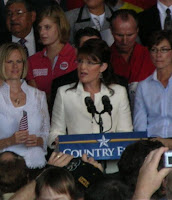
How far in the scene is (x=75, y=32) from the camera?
9.13 m

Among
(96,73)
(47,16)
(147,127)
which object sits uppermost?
(47,16)

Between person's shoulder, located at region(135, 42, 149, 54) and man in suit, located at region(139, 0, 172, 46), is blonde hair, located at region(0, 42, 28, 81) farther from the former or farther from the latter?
man in suit, located at region(139, 0, 172, 46)

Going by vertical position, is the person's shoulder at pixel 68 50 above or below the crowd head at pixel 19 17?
below

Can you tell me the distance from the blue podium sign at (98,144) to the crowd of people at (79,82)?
0.16m

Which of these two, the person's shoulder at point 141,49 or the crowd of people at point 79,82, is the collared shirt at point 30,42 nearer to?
the crowd of people at point 79,82

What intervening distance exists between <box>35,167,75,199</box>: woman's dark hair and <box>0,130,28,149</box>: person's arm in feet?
8.81

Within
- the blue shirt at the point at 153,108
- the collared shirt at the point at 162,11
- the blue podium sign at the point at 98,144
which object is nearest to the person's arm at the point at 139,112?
the blue shirt at the point at 153,108

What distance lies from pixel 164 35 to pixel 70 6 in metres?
2.42

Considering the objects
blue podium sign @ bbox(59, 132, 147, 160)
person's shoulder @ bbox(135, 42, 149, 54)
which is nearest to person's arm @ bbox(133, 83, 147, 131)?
person's shoulder @ bbox(135, 42, 149, 54)

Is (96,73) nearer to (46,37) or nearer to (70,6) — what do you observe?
(46,37)

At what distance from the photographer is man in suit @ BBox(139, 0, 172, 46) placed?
9.05 metres

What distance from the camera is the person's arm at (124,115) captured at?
743cm

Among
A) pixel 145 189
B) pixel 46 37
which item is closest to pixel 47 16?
pixel 46 37

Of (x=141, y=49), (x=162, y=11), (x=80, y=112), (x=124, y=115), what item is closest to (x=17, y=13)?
(x=141, y=49)
